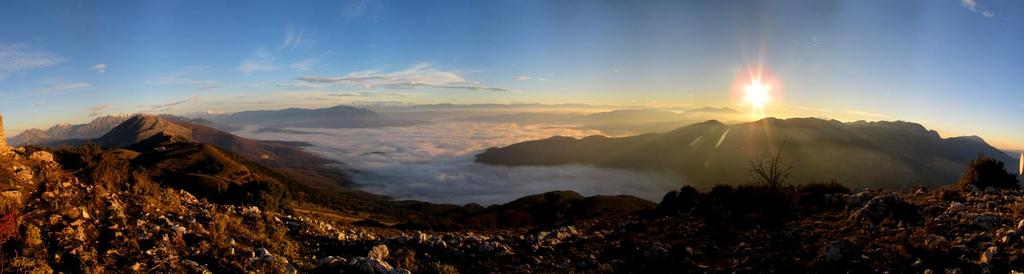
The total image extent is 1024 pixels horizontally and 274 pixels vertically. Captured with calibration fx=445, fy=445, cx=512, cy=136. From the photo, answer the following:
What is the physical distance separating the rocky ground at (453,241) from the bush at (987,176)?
453 centimetres

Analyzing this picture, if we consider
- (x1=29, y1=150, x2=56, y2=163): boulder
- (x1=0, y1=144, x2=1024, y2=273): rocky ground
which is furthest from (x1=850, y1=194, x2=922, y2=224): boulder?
(x1=29, y1=150, x2=56, y2=163): boulder

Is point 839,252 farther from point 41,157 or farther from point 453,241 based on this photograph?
point 41,157

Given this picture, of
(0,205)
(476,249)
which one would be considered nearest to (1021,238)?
(476,249)

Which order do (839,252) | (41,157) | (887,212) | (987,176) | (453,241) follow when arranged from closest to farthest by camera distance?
(839,252) < (41,157) < (453,241) < (887,212) < (987,176)

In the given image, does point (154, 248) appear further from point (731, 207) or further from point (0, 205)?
point (731, 207)

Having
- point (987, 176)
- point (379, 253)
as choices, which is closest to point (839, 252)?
point (379, 253)

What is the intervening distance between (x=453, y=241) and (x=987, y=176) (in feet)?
80.7

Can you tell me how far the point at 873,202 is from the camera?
49.3 feet

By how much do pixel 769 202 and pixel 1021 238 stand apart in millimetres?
10164

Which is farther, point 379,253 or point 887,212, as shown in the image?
point 887,212

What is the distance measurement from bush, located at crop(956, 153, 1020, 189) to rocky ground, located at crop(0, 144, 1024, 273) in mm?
4532

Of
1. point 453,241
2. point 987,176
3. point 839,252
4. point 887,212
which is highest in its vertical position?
point 987,176

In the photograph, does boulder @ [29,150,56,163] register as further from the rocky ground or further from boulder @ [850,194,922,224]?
boulder @ [850,194,922,224]

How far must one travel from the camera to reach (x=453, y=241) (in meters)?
13.9
